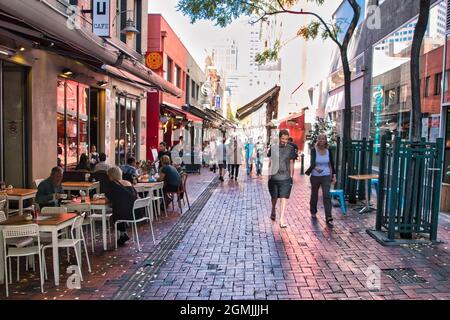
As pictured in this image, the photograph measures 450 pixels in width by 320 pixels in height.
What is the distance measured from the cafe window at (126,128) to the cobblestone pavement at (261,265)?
7.86m

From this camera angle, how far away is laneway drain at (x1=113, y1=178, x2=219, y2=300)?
4.99 m

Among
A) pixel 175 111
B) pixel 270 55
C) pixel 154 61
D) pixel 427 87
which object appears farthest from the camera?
pixel 175 111

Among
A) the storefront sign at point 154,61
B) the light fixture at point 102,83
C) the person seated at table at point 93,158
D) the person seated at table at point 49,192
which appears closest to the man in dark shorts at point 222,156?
the storefront sign at point 154,61

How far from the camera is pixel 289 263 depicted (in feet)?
20.0

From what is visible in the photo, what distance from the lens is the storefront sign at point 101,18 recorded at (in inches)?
438

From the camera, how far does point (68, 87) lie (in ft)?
38.2

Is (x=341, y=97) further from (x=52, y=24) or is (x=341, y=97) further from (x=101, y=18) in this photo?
(x=52, y=24)

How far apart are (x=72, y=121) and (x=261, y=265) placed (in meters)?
8.02

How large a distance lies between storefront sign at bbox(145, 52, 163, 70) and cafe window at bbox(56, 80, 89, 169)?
15.2 ft

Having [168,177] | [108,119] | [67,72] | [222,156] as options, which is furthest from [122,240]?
[222,156]

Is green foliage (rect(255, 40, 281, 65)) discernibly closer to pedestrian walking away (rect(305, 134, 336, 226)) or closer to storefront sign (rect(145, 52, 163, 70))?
pedestrian walking away (rect(305, 134, 336, 226))

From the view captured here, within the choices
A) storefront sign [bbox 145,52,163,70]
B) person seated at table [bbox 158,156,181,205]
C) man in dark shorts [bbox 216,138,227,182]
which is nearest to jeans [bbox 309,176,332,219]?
person seated at table [bbox 158,156,181,205]

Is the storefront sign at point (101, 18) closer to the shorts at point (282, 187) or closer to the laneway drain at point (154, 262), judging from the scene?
the laneway drain at point (154, 262)
